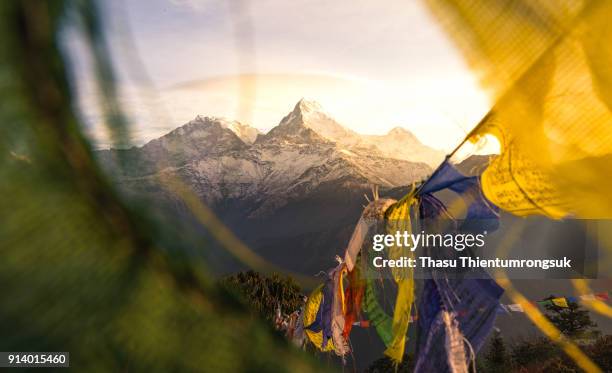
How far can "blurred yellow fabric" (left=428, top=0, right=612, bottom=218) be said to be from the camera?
0.40 meters

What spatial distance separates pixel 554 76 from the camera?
0.46 metres

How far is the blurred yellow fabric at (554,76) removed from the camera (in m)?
0.40

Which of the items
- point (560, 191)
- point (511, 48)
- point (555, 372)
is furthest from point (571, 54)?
point (555, 372)

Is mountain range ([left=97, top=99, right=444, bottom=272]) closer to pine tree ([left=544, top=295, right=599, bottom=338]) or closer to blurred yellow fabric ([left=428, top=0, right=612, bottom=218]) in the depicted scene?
pine tree ([left=544, top=295, right=599, bottom=338])

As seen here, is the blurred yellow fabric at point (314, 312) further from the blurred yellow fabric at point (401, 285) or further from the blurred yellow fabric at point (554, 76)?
the blurred yellow fabric at point (554, 76)

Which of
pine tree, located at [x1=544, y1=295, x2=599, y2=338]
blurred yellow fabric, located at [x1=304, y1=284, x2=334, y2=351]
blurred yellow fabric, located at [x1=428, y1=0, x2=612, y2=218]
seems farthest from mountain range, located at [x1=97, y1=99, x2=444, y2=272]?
blurred yellow fabric, located at [x1=428, y1=0, x2=612, y2=218]

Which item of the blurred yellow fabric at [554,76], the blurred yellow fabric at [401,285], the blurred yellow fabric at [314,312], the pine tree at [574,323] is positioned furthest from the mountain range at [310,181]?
the blurred yellow fabric at [554,76]

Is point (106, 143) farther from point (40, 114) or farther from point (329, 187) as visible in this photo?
point (329, 187)

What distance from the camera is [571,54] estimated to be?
0.43 metres

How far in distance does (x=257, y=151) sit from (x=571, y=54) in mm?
51952

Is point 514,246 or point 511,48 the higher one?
point 511,48

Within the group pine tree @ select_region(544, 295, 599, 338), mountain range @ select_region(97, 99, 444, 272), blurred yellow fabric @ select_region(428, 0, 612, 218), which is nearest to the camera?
blurred yellow fabric @ select_region(428, 0, 612, 218)

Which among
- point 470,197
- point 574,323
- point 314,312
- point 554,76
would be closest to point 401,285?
point 470,197

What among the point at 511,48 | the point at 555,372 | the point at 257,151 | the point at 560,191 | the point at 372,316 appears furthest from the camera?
the point at 257,151
